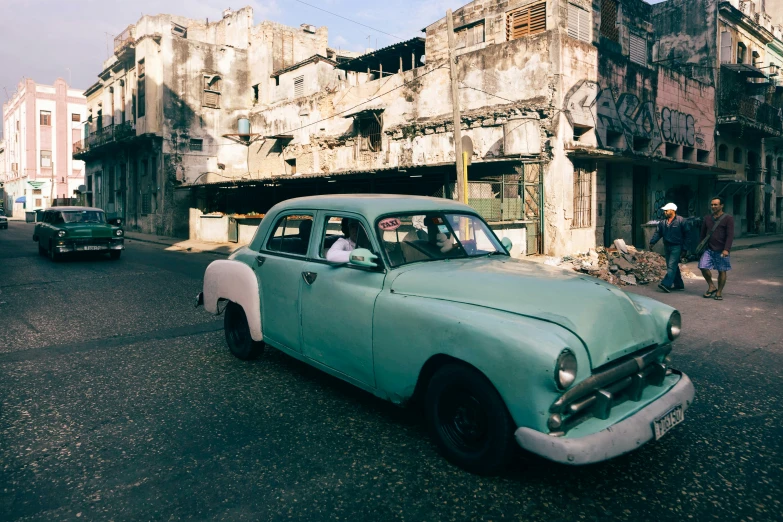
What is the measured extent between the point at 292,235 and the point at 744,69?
94.6ft

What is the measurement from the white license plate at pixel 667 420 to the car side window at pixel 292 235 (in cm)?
283

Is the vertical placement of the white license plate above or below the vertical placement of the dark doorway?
below

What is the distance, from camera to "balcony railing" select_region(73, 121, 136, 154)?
31.0 m

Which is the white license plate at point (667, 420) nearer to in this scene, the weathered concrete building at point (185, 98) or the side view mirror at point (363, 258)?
the side view mirror at point (363, 258)

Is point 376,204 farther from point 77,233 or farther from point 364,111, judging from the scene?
point 364,111

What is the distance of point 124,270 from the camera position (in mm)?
12859

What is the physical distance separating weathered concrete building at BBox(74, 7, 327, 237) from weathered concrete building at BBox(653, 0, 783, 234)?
18723 millimetres

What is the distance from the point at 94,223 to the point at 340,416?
1417 cm

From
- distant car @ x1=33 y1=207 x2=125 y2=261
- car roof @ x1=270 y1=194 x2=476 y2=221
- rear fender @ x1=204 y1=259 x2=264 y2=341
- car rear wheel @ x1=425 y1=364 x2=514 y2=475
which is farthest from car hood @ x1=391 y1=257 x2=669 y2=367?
distant car @ x1=33 y1=207 x2=125 y2=261

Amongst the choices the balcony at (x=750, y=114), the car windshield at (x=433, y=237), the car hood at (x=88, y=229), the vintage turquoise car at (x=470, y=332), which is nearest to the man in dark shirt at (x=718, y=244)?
the vintage turquoise car at (x=470, y=332)

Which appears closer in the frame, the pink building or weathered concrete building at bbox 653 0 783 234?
weathered concrete building at bbox 653 0 783 234

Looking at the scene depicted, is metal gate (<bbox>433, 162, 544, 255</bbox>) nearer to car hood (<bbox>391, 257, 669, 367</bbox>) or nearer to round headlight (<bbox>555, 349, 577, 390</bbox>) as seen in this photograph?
car hood (<bbox>391, 257, 669, 367</bbox>)

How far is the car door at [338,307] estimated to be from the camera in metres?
3.69

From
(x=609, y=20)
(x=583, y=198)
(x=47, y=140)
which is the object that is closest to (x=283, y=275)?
(x=583, y=198)
